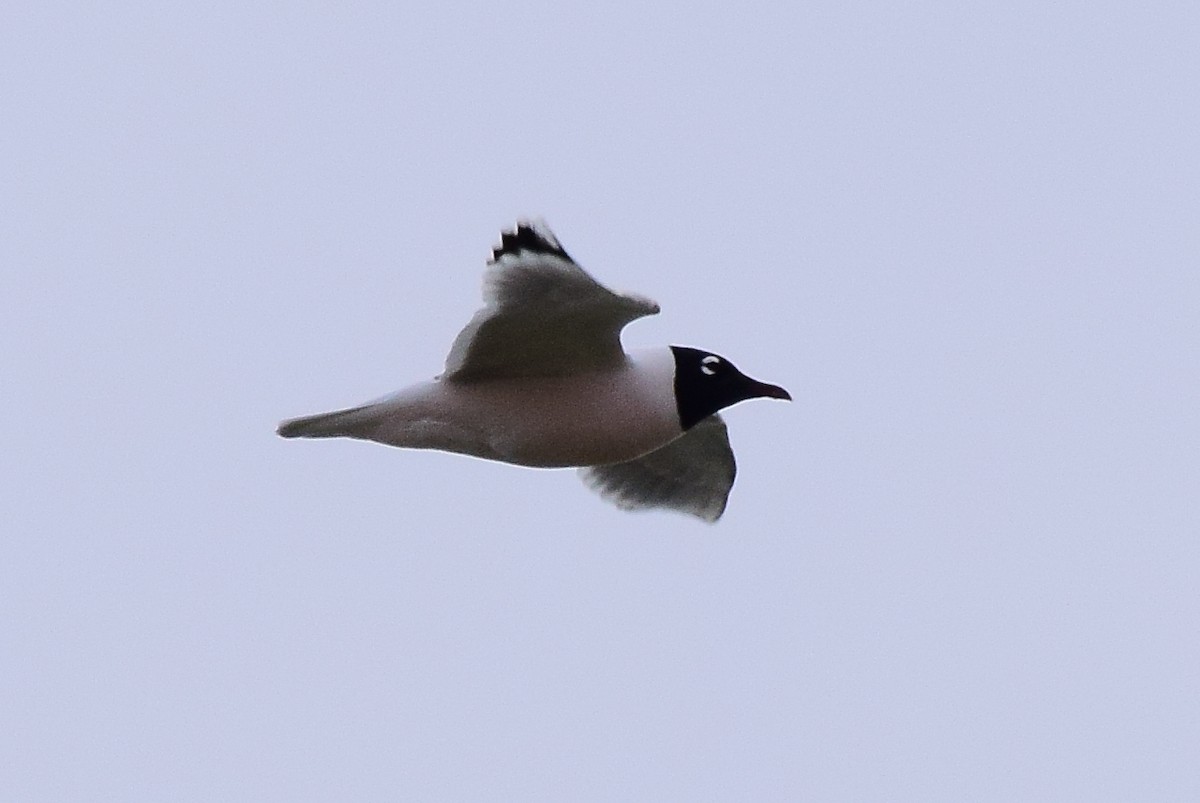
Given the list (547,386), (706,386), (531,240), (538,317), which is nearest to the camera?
(531,240)

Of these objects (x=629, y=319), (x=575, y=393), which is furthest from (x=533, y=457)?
(x=629, y=319)

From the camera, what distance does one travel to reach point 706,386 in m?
10.0

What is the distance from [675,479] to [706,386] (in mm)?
1480

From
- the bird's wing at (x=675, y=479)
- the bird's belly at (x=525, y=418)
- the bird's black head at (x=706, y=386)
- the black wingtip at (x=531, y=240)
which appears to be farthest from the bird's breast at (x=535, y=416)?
the bird's wing at (x=675, y=479)

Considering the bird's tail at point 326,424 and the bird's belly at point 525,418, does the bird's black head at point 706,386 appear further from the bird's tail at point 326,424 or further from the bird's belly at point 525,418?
the bird's tail at point 326,424

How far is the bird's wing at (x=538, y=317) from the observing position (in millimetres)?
8477

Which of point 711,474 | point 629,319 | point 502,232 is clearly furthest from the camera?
point 711,474

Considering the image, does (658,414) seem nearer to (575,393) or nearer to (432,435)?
(575,393)

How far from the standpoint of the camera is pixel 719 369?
10125 mm

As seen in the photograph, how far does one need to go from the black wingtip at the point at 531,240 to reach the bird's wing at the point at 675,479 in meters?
2.91

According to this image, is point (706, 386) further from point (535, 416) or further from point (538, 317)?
point (538, 317)

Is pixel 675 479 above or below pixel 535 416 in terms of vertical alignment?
below

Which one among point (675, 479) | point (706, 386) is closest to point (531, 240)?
point (706, 386)

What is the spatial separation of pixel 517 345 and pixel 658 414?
0.92m
